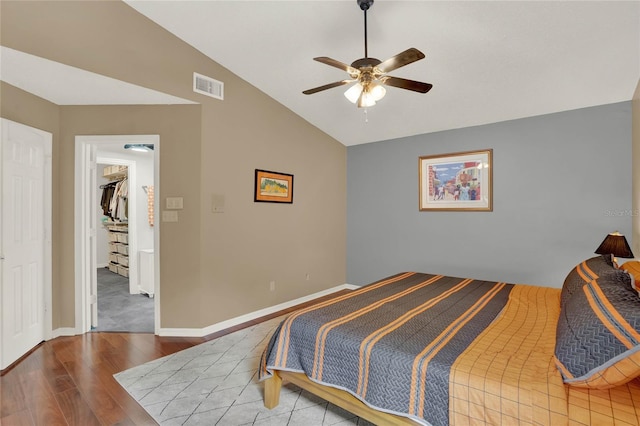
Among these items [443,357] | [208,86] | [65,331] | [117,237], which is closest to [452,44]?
[208,86]

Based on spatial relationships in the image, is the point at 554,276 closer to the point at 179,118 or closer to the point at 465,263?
the point at 465,263

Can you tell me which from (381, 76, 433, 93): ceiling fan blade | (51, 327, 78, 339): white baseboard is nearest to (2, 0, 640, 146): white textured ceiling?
(381, 76, 433, 93): ceiling fan blade

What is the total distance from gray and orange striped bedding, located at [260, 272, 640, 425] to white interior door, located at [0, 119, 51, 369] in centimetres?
235

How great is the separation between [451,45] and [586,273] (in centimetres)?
210

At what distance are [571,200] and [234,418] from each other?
392cm

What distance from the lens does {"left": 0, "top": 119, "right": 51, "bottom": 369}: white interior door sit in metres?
2.53

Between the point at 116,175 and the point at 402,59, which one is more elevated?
the point at 402,59

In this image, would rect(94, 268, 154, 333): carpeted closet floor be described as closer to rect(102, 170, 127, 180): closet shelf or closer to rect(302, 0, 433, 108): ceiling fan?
rect(102, 170, 127, 180): closet shelf

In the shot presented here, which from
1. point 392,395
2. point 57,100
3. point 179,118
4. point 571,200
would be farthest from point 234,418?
point 571,200

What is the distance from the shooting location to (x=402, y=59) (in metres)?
2.00

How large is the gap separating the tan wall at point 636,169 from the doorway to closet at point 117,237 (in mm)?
4641

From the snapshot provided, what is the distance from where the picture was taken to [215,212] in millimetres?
3381

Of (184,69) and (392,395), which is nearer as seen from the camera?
(392,395)

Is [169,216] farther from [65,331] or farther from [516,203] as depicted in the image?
[516,203]
